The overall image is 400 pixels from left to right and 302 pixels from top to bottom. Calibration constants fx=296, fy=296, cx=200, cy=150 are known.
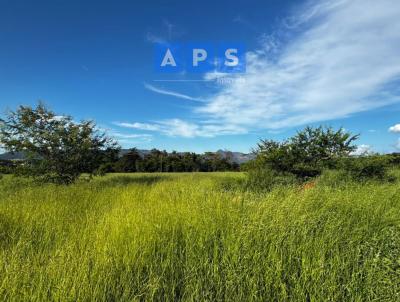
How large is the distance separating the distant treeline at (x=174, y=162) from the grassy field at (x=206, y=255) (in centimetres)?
2249

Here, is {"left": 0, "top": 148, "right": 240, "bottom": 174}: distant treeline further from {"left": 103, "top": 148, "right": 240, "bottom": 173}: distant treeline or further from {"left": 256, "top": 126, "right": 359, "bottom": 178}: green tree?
{"left": 256, "top": 126, "right": 359, "bottom": 178}: green tree

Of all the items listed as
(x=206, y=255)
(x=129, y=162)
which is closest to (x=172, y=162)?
(x=129, y=162)

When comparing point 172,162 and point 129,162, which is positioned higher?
point 172,162

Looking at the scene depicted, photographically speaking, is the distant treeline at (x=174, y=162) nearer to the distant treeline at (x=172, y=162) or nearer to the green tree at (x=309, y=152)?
the distant treeline at (x=172, y=162)

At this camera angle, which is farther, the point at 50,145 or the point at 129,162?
the point at 129,162

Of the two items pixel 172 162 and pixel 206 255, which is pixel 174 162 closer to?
pixel 172 162

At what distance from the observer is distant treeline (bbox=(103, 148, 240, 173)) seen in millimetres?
28000

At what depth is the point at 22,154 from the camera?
11.0 metres

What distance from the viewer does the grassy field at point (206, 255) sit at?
8.57 feet

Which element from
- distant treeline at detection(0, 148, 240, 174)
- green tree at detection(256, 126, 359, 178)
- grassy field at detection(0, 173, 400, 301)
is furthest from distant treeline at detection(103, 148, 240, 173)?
grassy field at detection(0, 173, 400, 301)

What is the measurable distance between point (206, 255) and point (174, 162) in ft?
92.2

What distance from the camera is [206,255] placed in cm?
320

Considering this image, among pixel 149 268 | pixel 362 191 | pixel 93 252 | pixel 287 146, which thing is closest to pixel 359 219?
pixel 362 191

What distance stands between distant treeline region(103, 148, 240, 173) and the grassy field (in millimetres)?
22485
